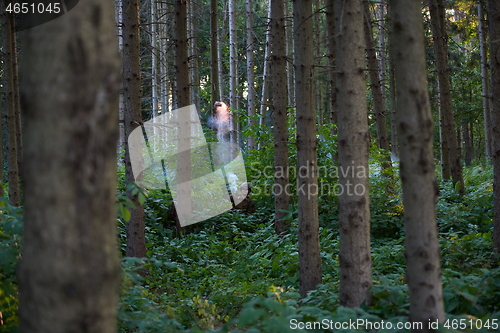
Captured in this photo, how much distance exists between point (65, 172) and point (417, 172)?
2440mm

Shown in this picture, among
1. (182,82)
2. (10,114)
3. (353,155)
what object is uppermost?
(182,82)

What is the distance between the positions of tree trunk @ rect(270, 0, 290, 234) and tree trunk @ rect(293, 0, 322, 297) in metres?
2.42

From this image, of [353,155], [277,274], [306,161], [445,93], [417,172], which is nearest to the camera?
[417,172]

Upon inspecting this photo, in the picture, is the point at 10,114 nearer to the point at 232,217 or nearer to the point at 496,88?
the point at 232,217

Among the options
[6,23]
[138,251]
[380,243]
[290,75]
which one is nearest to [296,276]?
[380,243]

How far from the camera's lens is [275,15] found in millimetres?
9242

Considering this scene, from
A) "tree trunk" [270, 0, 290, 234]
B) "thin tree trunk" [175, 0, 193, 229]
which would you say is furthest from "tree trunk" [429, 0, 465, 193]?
"thin tree trunk" [175, 0, 193, 229]

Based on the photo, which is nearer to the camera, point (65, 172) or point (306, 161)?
point (65, 172)

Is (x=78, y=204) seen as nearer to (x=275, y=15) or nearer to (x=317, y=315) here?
(x=317, y=315)

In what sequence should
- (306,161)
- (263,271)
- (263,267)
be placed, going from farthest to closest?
(263,267) < (263,271) < (306,161)

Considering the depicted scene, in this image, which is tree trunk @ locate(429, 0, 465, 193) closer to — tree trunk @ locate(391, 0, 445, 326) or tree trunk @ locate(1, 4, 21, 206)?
tree trunk @ locate(391, 0, 445, 326)

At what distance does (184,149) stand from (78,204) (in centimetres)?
861

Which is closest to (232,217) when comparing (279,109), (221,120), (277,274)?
(279,109)

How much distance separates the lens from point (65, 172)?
205 cm
